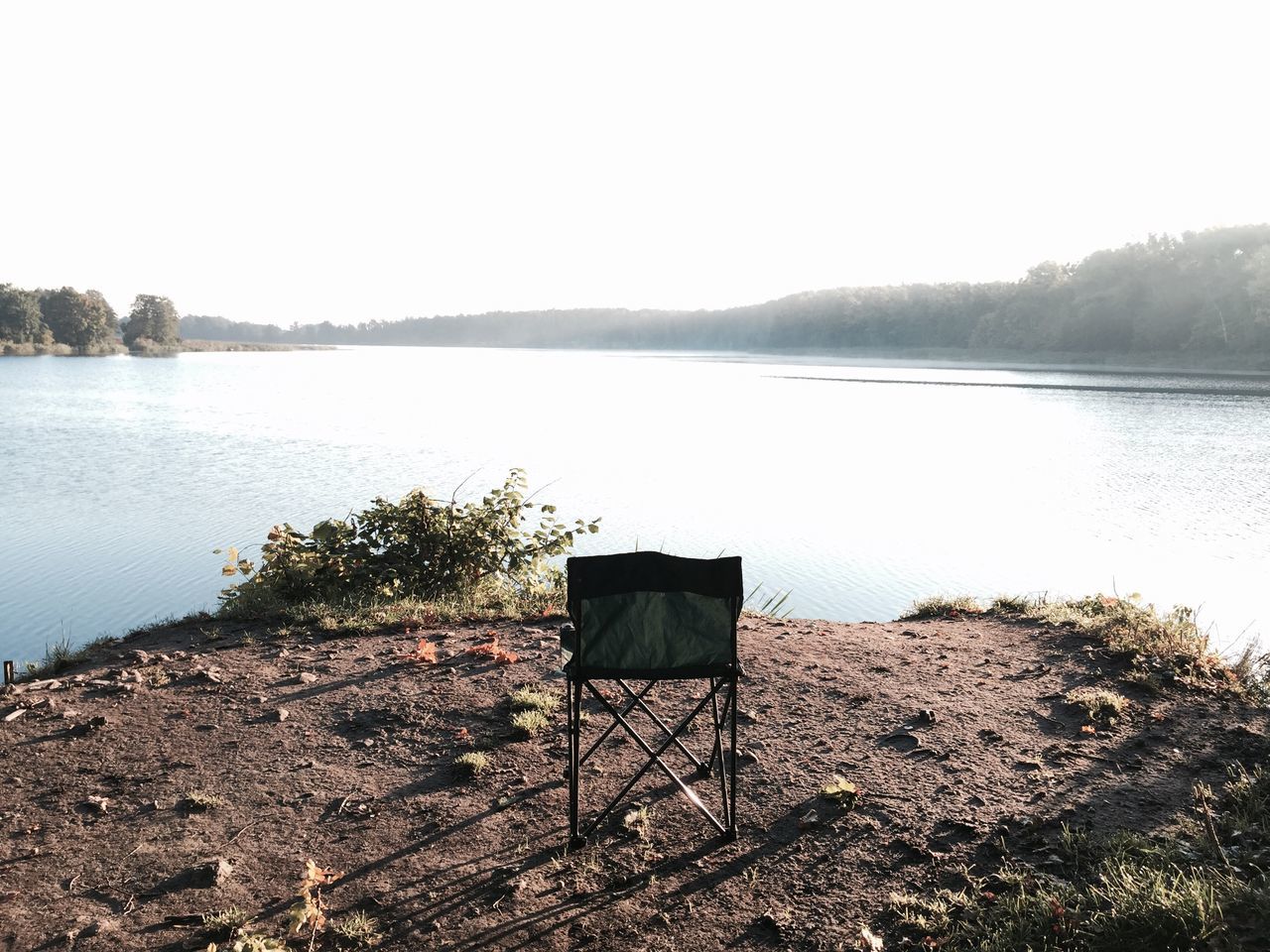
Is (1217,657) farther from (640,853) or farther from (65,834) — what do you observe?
(65,834)

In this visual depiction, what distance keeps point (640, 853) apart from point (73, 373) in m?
58.7

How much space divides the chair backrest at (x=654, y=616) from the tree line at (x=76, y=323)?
295ft

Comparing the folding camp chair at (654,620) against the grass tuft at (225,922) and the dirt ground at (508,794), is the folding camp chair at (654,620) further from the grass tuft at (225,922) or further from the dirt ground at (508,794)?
the grass tuft at (225,922)

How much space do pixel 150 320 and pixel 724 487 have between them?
86902 millimetres

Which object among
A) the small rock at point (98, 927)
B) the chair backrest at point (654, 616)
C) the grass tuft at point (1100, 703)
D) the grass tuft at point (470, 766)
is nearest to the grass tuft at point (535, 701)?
the grass tuft at point (470, 766)

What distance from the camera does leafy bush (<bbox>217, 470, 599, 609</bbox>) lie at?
20.1 ft

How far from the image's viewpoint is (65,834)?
3037mm

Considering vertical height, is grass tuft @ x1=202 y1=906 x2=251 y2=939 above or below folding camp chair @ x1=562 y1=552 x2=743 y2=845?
below

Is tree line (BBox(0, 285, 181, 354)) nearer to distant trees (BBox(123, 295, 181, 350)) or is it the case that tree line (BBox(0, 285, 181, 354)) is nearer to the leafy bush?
distant trees (BBox(123, 295, 181, 350))

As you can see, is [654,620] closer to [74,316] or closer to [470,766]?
[470,766]

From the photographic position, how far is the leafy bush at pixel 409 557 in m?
6.13

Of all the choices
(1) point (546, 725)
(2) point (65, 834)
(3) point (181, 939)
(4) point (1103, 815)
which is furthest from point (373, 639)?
(4) point (1103, 815)

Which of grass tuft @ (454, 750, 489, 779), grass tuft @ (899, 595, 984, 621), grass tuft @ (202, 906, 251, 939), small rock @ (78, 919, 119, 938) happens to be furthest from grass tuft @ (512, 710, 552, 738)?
grass tuft @ (899, 595, 984, 621)

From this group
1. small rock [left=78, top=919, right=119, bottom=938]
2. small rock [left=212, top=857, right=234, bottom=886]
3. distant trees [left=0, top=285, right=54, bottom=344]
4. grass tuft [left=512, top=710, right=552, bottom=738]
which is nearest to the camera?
small rock [left=78, top=919, right=119, bottom=938]
